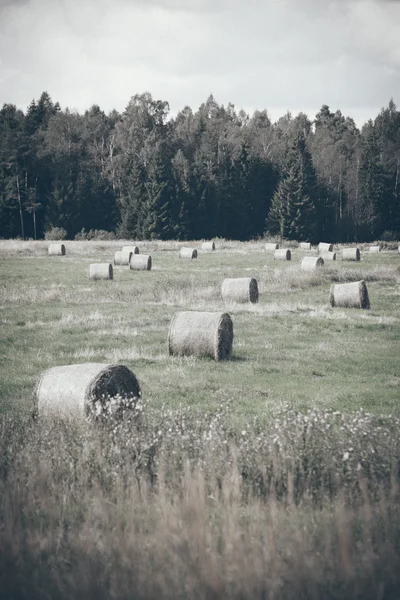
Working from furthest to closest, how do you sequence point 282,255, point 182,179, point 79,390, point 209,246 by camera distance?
point 182,179, point 209,246, point 282,255, point 79,390

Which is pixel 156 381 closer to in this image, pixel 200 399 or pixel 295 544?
pixel 200 399

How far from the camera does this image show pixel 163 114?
3588 inches

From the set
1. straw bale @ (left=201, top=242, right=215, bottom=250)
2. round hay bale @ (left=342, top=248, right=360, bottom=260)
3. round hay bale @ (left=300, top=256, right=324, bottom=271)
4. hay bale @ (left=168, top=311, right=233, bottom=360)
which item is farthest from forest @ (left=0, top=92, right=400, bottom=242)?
hay bale @ (left=168, top=311, right=233, bottom=360)

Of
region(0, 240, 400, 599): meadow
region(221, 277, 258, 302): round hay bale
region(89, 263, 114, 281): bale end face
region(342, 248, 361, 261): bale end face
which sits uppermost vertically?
region(342, 248, 361, 261): bale end face

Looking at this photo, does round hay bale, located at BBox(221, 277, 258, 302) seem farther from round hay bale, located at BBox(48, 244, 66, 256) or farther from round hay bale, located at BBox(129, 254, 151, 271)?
round hay bale, located at BBox(48, 244, 66, 256)

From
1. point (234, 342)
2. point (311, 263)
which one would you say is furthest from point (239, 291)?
point (311, 263)

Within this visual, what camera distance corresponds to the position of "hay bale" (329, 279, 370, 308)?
76.4 feet

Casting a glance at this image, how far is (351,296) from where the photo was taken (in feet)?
76.8

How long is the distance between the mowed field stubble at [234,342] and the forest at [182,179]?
43.8 m

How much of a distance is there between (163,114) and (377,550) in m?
91.3

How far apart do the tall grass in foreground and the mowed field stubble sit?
8.31 feet

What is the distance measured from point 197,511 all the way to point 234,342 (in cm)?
1157

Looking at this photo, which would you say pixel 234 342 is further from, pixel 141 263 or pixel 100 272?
pixel 141 263

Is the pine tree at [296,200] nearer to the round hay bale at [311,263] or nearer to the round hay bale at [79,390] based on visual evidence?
the round hay bale at [311,263]
